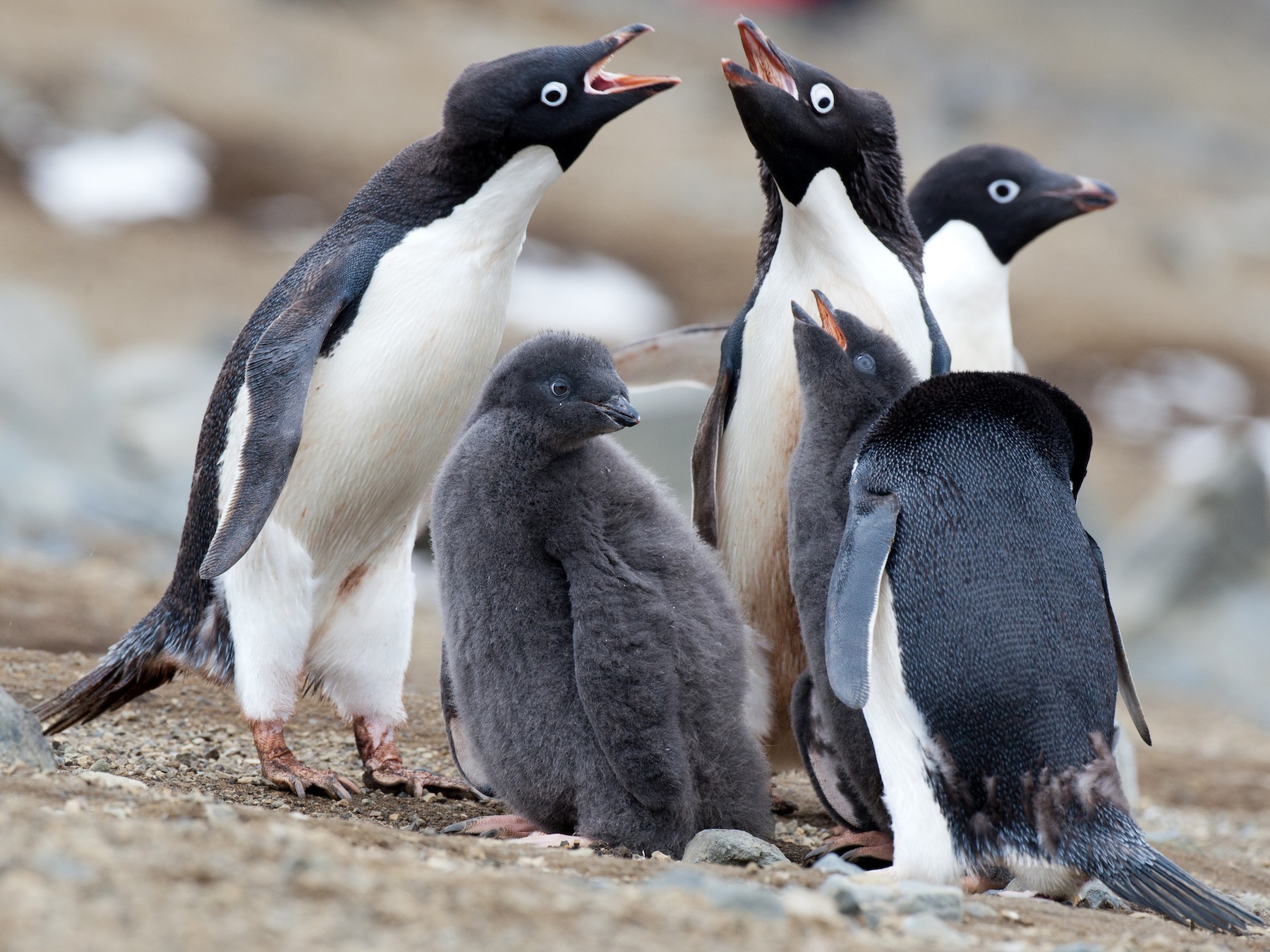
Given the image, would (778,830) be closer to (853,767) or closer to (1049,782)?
(853,767)

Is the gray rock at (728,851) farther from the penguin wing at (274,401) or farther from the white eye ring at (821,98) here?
the white eye ring at (821,98)

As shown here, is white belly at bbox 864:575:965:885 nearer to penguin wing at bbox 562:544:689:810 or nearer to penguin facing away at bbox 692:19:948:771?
penguin wing at bbox 562:544:689:810

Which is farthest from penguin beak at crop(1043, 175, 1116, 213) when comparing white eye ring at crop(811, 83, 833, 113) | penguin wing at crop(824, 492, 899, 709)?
penguin wing at crop(824, 492, 899, 709)

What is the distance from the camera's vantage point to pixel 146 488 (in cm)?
884

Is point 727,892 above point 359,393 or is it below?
below

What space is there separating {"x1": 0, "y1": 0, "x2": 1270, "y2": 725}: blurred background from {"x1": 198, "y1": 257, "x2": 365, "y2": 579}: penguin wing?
2.06 meters

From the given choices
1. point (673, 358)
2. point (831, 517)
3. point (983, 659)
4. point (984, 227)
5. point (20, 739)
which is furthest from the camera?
point (984, 227)

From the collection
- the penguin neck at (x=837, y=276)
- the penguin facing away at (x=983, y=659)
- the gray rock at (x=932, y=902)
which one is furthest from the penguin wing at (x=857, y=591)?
the penguin neck at (x=837, y=276)

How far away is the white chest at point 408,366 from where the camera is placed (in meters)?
3.56

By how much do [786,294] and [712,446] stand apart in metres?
0.44

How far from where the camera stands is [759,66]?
3.76 meters

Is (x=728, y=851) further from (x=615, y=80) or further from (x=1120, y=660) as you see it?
(x=615, y=80)

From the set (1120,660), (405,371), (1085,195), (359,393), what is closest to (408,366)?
(405,371)

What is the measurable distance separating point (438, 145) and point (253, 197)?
16.0 meters
